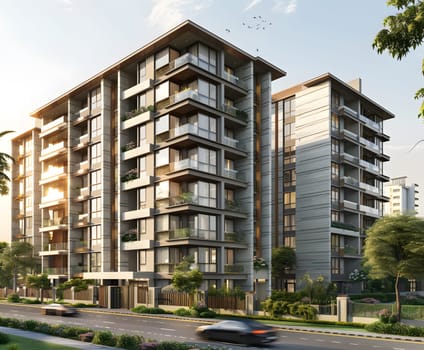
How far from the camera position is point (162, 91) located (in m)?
52.9

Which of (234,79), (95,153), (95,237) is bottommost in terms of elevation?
(95,237)

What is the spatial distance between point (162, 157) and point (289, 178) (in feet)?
80.9

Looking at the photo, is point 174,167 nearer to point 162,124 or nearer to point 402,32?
point 162,124

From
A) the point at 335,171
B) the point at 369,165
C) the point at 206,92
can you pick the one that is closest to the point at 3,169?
the point at 206,92

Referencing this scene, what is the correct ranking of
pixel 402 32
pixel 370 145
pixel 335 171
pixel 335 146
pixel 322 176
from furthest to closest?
1. pixel 370 145
2. pixel 335 146
3. pixel 335 171
4. pixel 322 176
5. pixel 402 32

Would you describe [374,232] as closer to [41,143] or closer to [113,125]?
[113,125]

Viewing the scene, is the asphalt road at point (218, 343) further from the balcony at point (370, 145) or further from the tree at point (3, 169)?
the balcony at point (370, 145)

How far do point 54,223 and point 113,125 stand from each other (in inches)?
708

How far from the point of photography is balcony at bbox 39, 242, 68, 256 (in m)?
65.5

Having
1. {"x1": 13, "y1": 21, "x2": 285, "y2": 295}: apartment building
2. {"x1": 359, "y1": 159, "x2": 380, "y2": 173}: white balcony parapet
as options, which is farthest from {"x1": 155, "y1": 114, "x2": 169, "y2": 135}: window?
{"x1": 359, "y1": 159, "x2": 380, "y2": 173}: white balcony parapet

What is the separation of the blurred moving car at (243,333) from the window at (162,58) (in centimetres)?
3487

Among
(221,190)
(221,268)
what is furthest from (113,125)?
(221,268)

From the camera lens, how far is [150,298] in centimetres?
4578

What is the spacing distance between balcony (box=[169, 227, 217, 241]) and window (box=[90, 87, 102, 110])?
896 inches
